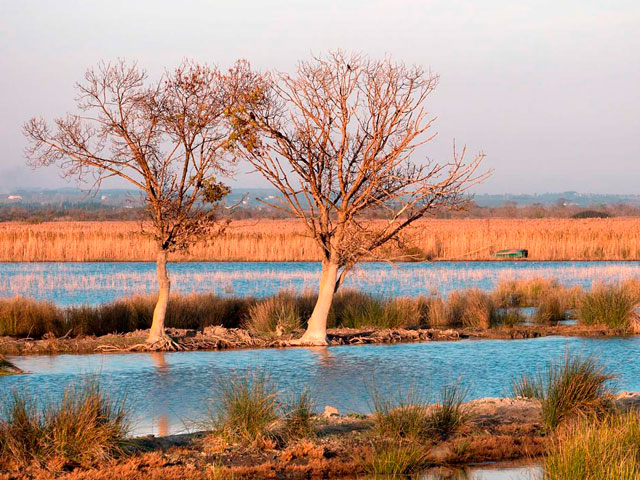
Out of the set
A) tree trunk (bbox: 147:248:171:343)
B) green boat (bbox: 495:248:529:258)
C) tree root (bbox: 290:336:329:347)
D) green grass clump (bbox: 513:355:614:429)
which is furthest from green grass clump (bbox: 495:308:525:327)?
green boat (bbox: 495:248:529:258)

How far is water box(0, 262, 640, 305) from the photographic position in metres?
29.1

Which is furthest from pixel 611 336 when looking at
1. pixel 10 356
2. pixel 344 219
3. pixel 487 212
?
pixel 487 212

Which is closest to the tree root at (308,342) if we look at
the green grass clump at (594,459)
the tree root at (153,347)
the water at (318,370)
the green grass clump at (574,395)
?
the water at (318,370)

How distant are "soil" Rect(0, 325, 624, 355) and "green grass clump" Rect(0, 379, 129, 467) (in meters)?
8.58

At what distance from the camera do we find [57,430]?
8.65 meters

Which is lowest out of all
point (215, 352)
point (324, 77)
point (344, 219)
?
point (215, 352)

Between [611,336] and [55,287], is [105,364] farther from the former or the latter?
[55,287]

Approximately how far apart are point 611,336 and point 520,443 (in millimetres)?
11044

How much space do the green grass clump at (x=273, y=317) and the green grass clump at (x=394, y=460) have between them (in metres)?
10.5

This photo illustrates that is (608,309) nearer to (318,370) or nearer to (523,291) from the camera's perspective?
(523,291)

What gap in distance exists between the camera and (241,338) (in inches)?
738

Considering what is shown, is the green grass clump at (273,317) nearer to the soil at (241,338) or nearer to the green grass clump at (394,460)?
the soil at (241,338)

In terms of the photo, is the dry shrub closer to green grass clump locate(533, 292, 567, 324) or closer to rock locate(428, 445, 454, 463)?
green grass clump locate(533, 292, 567, 324)

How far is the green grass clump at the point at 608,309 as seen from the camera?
20.9m
